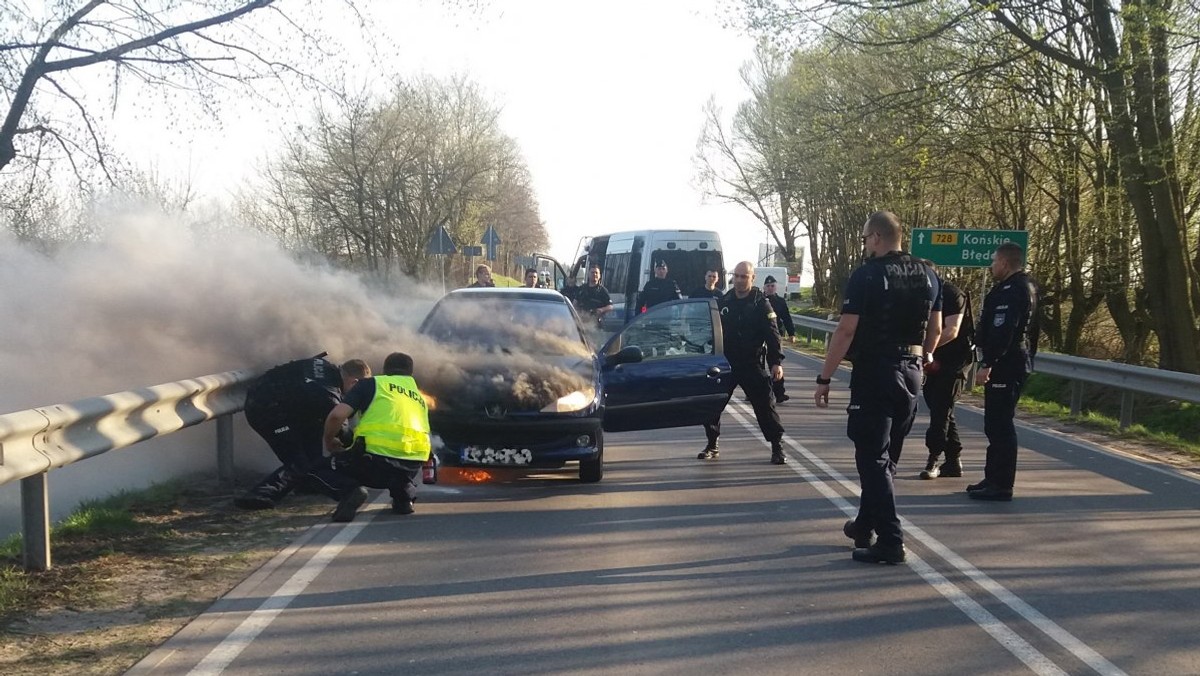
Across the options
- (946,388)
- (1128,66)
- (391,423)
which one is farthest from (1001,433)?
(1128,66)

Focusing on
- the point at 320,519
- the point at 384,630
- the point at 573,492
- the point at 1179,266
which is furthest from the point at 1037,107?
the point at 384,630

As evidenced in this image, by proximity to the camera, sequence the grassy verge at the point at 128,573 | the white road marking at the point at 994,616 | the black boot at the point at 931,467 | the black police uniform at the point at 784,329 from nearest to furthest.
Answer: the white road marking at the point at 994,616 → the grassy verge at the point at 128,573 → the black boot at the point at 931,467 → the black police uniform at the point at 784,329

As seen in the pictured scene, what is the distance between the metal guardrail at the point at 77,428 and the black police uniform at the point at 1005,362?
5.93m

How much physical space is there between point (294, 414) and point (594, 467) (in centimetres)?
246

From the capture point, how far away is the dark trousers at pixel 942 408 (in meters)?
9.85

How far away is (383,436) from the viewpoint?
7840 millimetres

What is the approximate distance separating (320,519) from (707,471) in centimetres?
367

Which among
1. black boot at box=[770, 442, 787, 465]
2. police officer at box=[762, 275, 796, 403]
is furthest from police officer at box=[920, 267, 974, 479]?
police officer at box=[762, 275, 796, 403]

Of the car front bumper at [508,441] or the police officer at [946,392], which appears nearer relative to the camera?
the car front bumper at [508,441]

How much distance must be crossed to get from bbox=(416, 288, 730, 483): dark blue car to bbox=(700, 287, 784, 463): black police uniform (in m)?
0.14

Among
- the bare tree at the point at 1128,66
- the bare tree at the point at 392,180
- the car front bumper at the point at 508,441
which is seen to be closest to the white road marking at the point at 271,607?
the car front bumper at the point at 508,441

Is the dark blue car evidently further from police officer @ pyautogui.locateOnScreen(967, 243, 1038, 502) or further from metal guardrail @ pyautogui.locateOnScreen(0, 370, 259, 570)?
police officer @ pyautogui.locateOnScreen(967, 243, 1038, 502)

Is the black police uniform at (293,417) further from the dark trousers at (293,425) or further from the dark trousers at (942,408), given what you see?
the dark trousers at (942,408)

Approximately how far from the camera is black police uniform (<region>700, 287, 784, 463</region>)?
1055cm
